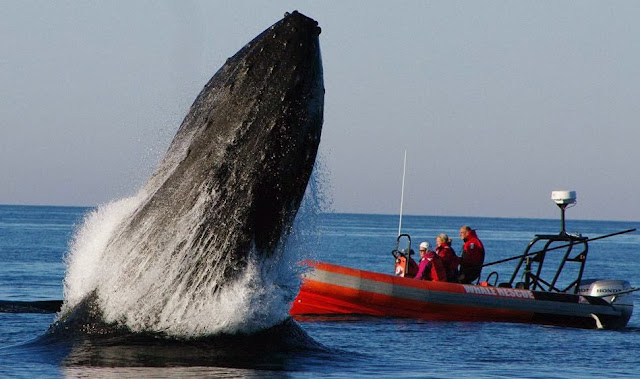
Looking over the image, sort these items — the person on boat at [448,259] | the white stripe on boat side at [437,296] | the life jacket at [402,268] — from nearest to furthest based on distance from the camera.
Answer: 1. the white stripe on boat side at [437,296]
2. the person on boat at [448,259]
3. the life jacket at [402,268]

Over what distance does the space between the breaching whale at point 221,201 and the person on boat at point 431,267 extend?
11.9 m

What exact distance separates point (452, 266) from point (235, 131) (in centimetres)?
1326

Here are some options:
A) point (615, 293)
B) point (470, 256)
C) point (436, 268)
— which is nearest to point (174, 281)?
point (436, 268)

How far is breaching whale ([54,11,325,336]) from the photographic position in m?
7.40

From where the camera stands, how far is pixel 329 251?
53.5 m

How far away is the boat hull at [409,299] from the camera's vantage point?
748 inches

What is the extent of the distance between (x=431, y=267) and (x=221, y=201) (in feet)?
41.6

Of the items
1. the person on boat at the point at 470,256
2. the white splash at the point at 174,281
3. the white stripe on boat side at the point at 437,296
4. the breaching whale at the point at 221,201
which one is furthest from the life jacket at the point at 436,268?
the breaching whale at the point at 221,201

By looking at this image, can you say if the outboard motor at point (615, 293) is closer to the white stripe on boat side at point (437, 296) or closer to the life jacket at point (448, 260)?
the white stripe on boat side at point (437, 296)

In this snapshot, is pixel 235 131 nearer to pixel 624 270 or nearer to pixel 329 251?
pixel 624 270

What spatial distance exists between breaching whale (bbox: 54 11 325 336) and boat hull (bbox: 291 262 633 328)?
11.1 m

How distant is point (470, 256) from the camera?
778 inches

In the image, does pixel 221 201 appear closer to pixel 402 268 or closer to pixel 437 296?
pixel 437 296

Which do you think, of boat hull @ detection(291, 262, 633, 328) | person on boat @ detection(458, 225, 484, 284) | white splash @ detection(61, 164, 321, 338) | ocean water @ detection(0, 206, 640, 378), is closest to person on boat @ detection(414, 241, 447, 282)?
person on boat @ detection(458, 225, 484, 284)
